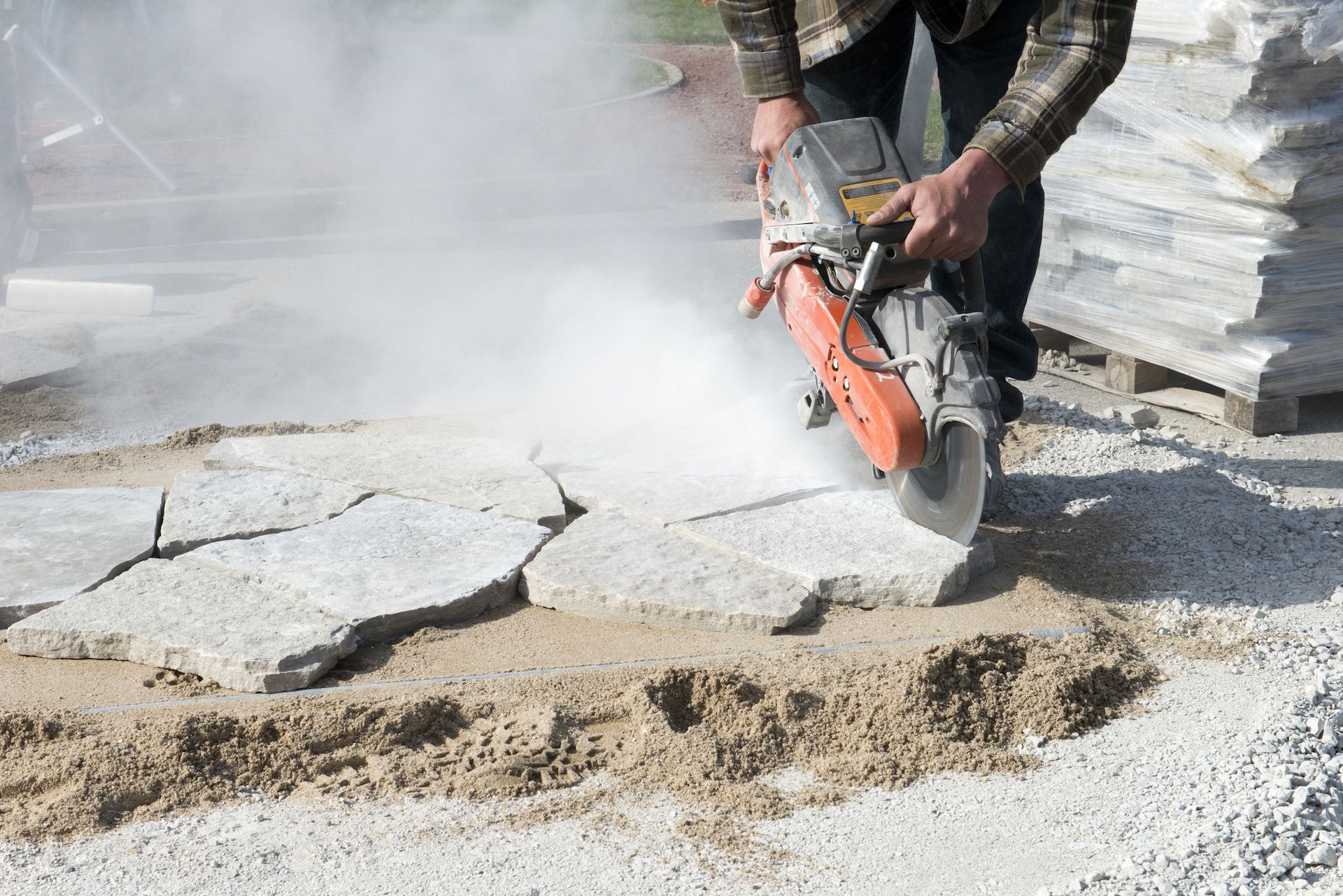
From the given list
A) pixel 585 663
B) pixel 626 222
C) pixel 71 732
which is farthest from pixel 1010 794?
pixel 626 222

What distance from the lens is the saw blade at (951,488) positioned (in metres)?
2.51

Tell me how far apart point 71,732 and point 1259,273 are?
313 centimetres

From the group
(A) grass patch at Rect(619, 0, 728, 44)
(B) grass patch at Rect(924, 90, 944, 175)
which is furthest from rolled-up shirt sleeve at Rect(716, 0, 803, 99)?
(A) grass patch at Rect(619, 0, 728, 44)

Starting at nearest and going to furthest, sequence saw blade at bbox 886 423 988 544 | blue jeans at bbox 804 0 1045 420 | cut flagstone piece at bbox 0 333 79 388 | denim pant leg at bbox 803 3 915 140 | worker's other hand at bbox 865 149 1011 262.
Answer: worker's other hand at bbox 865 149 1011 262, saw blade at bbox 886 423 988 544, blue jeans at bbox 804 0 1045 420, denim pant leg at bbox 803 3 915 140, cut flagstone piece at bbox 0 333 79 388

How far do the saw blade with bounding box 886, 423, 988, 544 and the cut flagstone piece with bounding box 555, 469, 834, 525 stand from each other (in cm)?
27

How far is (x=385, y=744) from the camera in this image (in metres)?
2.09

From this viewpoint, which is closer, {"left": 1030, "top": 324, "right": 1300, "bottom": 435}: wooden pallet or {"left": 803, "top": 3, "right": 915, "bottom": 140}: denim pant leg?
{"left": 803, "top": 3, "right": 915, "bottom": 140}: denim pant leg

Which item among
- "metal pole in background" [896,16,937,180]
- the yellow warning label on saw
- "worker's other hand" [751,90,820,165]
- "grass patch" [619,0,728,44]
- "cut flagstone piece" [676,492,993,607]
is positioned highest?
"worker's other hand" [751,90,820,165]

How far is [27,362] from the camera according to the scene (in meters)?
4.42

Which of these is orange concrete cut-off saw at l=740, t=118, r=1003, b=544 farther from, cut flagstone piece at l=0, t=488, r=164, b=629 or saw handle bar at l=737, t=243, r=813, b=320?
cut flagstone piece at l=0, t=488, r=164, b=629

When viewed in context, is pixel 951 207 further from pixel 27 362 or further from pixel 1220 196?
pixel 27 362

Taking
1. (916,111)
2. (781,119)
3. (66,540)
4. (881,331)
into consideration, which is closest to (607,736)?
(881,331)

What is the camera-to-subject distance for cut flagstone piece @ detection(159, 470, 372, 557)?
2.75 meters

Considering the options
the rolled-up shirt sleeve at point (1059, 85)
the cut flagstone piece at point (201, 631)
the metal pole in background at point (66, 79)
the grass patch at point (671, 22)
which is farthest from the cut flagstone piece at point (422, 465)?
the grass patch at point (671, 22)
